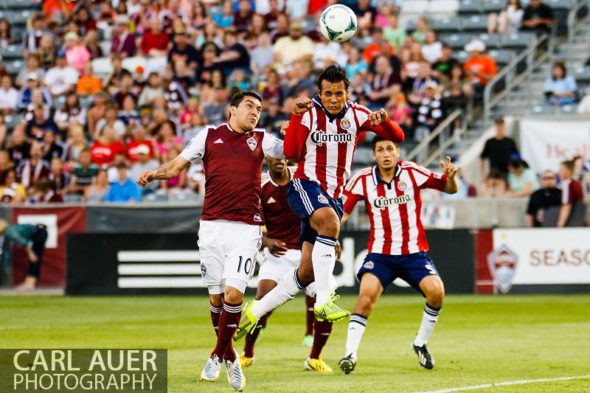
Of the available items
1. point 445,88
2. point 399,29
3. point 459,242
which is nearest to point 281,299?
point 459,242

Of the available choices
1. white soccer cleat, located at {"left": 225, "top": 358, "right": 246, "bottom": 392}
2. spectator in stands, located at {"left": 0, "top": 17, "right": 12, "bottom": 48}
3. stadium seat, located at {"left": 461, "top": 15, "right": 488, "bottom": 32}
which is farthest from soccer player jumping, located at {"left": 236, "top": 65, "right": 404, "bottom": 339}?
spectator in stands, located at {"left": 0, "top": 17, "right": 12, "bottom": 48}

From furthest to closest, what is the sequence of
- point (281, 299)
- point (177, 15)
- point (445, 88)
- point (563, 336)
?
point (177, 15), point (445, 88), point (563, 336), point (281, 299)

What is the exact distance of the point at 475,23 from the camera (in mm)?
26500

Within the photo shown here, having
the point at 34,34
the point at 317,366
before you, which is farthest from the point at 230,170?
the point at 34,34

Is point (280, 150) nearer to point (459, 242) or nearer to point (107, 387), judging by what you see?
point (107, 387)

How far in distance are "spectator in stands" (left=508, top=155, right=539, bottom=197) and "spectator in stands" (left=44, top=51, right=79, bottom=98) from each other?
413 inches

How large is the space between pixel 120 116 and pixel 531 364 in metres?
15.6

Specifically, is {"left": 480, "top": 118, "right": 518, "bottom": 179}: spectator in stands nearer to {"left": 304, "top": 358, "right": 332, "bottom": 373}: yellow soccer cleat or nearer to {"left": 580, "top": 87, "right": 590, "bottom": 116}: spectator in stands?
{"left": 580, "top": 87, "right": 590, "bottom": 116}: spectator in stands

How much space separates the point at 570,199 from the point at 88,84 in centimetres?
1143

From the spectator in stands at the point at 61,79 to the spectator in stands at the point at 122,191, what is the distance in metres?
5.35

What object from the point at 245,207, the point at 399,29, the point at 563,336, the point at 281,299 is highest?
the point at 399,29

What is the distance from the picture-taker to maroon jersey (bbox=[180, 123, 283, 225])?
1091 cm

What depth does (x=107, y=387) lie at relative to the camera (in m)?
10.2

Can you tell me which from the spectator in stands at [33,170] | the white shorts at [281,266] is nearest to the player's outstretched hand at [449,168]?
the white shorts at [281,266]
